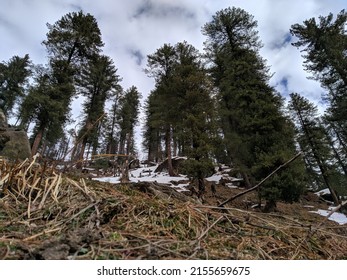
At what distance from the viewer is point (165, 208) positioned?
1.72m

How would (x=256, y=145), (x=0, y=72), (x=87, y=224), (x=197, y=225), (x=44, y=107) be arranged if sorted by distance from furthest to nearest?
(x=0, y=72)
(x=44, y=107)
(x=256, y=145)
(x=197, y=225)
(x=87, y=224)

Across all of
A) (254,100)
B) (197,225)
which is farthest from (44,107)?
(197,225)

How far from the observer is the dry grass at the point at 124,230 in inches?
41.6

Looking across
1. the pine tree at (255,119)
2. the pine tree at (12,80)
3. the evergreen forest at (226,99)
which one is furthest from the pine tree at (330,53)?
the pine tree at (12,80)

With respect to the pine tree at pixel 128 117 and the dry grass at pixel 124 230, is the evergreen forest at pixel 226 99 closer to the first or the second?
the dry grass at pixel 124 230

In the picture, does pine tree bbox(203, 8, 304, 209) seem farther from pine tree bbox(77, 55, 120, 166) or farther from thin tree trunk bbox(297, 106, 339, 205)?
pine tree bbox(77, 55, 120, 166)

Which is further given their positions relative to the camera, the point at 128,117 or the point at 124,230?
the point at 128,117

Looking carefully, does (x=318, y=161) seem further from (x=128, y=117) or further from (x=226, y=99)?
(x=128, y=117)

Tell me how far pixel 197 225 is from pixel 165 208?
312 millimetres

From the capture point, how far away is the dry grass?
3.47ft

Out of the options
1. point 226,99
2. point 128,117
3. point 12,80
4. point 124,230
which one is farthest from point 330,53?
point 12,80

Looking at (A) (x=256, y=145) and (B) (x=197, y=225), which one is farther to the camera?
(A) (x=256, y=145)

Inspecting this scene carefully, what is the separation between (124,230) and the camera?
4.29 feet

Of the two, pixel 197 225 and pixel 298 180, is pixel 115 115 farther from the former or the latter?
pixel 197 225
